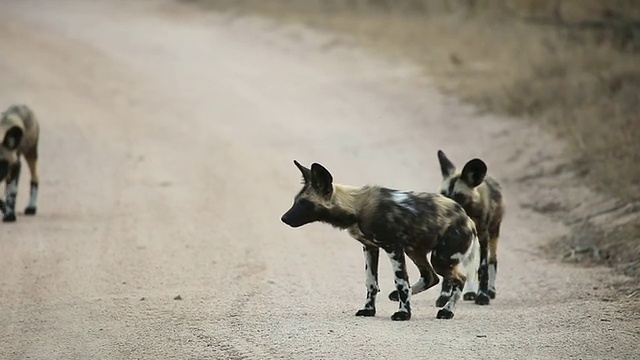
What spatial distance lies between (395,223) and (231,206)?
13.1 ft

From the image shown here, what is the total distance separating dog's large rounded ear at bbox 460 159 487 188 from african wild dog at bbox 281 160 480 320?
57 cm

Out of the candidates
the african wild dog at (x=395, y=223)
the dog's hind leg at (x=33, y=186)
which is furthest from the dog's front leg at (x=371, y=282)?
the dog's hind leg at (x=33, y=186)

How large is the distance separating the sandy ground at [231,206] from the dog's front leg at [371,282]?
94 millimetres

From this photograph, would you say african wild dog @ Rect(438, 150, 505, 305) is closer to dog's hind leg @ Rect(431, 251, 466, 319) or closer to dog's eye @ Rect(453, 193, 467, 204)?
dog's eye @ Rect(453, 193, 467, 204)

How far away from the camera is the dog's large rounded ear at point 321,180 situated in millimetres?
Answer: 6194

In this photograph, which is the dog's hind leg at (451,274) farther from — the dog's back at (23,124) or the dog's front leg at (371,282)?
the dog's back at (23,124)

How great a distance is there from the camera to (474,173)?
7.12 m

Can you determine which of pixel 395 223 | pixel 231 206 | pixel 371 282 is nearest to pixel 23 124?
pixel 231 206

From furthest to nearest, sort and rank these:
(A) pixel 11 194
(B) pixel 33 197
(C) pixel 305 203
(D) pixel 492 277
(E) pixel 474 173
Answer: (B) pixel 33 197
(A) pixel 11 194
(D) pixel 492 277
(E) pixel 474 173
(C) pixel 305 203

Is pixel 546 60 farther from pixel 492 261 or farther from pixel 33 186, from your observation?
pixel 492 261

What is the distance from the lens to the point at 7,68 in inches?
661

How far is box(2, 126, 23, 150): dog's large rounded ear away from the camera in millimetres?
9953

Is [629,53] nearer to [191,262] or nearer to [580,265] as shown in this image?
[580,265]

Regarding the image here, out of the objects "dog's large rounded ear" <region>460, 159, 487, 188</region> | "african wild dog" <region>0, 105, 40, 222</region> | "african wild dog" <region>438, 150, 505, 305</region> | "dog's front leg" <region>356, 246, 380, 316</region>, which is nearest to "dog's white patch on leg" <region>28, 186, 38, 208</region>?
"african wild dog" <region>0, 105, 40, 222</region>
